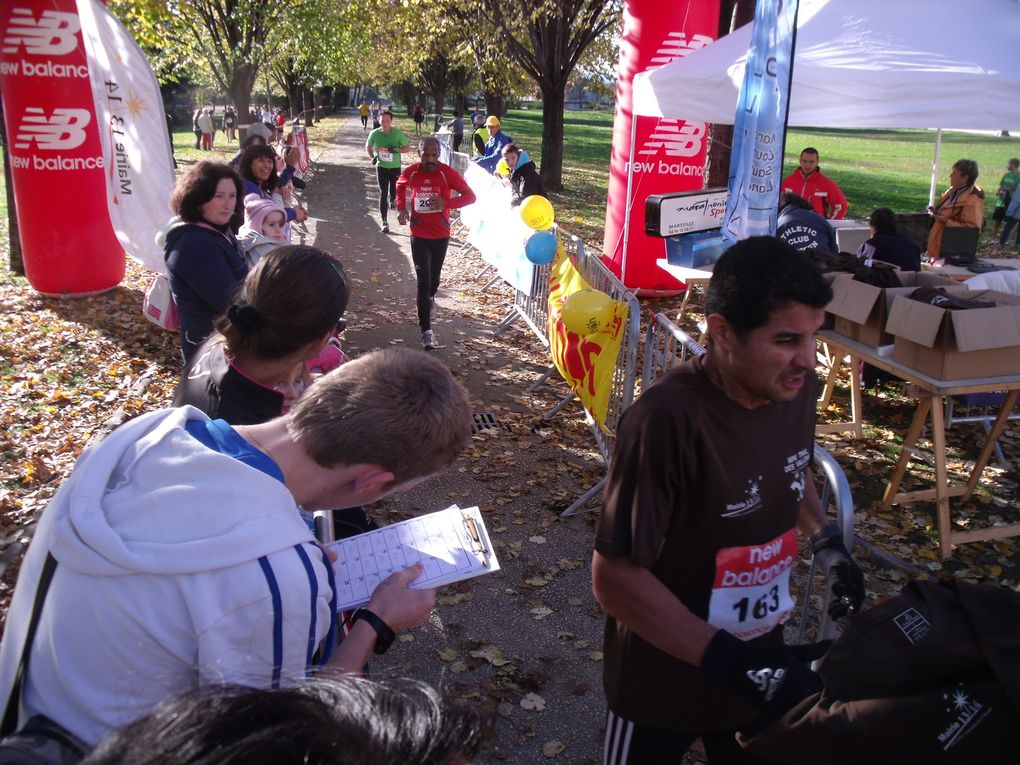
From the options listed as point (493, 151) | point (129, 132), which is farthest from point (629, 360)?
point (493, 151)

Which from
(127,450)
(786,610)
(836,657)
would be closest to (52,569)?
(127,450)

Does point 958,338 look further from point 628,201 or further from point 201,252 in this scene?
point 628,201

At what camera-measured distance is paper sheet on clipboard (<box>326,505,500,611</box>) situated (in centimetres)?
204

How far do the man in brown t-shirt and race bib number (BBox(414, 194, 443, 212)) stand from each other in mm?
6578

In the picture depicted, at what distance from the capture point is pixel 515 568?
16.0ft

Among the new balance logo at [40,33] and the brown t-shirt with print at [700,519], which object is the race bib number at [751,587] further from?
the new balance logo at [40,33]

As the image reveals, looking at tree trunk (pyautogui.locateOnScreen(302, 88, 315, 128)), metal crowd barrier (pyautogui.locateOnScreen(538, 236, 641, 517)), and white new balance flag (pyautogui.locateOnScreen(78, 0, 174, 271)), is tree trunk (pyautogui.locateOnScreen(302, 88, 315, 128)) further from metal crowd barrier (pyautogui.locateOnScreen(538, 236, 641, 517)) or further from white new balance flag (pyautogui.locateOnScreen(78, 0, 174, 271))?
metal crowd barrier (pyautogui.locateOnScreen(538, 236, 641, 517))

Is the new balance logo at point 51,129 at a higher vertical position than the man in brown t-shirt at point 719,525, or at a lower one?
higher

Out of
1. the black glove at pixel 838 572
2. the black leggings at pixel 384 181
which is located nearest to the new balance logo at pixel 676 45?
the black leggings at pixel 384 181

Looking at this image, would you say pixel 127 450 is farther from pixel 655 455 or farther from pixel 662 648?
pixel 662 648

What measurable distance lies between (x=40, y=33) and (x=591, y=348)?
287 inches

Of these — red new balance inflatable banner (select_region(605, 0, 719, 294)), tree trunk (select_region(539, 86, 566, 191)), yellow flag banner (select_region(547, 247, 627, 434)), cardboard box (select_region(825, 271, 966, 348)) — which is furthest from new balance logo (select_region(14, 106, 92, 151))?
tree trunk (select_region(539, 86, 566, 191))

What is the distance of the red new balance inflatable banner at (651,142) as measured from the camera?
10492mm

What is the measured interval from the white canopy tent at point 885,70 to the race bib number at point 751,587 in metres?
5.00
